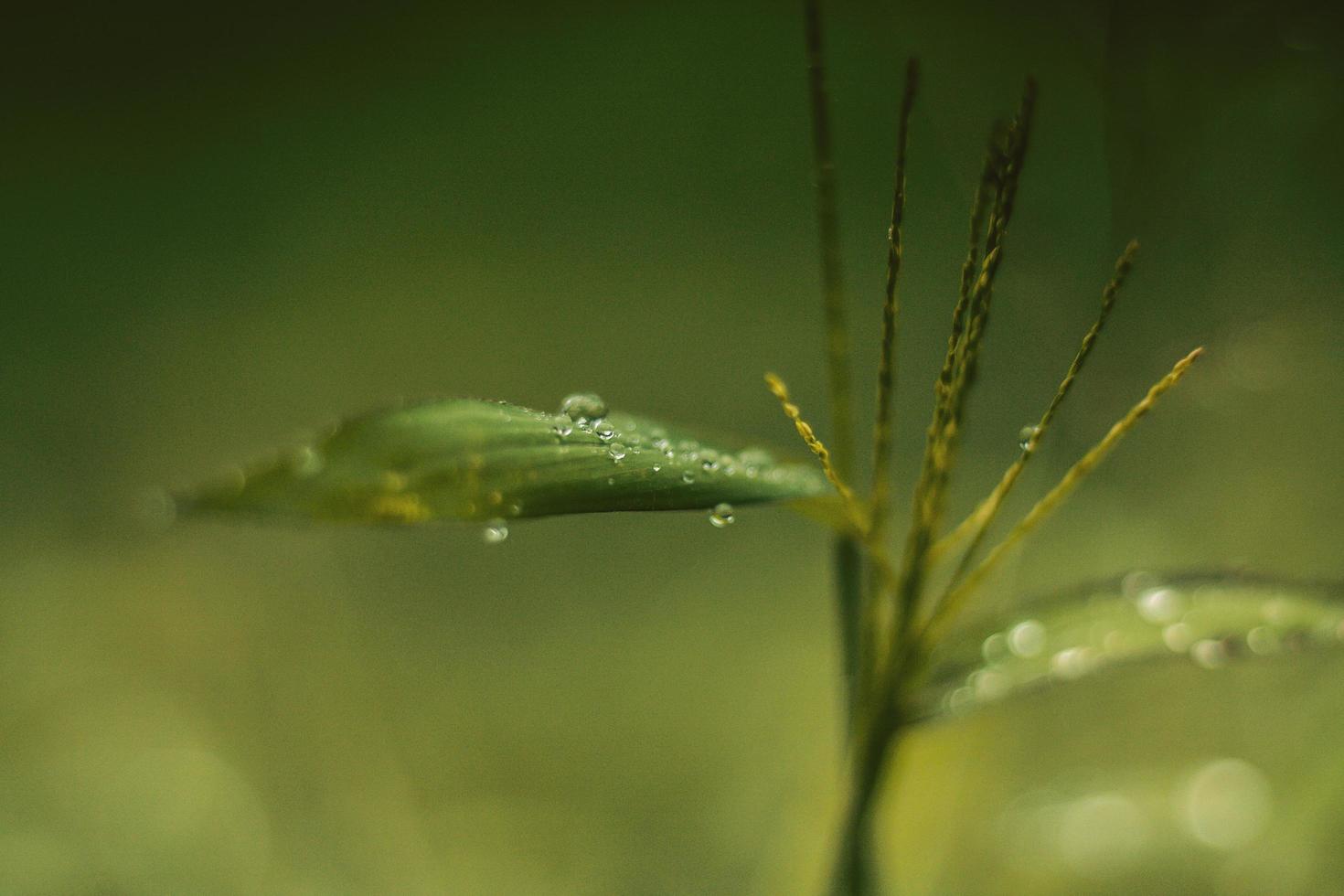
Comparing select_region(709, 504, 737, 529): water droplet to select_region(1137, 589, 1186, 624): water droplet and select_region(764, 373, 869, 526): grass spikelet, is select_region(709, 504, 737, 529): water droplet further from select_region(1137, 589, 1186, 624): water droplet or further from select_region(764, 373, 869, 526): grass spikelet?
select_region(1137, 589, 1186, 624): water droplet

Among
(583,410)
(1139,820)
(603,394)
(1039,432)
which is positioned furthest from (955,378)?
(603,394)

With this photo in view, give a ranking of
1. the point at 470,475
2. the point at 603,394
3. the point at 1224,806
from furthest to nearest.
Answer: the point at 603,394 → the point at 1224,806 → the point at 470,475

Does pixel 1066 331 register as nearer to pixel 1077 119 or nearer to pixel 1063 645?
pixel 1077 119

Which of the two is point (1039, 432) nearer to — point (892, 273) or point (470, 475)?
point (892, 273)

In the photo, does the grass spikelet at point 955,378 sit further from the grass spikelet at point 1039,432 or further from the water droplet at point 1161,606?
the water droplet at point 1161,606

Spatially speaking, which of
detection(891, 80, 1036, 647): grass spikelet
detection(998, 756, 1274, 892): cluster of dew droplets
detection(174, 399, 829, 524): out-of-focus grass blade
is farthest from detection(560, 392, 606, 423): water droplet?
detection(998, 756, 1274, 892): cluster of dew droplets
